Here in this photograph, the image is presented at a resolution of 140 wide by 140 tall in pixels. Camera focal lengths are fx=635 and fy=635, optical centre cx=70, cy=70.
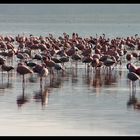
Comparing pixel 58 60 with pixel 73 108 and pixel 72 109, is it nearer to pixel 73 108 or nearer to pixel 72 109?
pixel 73 108

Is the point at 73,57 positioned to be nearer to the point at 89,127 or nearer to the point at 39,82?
the point at 39,82

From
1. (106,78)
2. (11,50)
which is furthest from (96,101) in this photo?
(11,50)

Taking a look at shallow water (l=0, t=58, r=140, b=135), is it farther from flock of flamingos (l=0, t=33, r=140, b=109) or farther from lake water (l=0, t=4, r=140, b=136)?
flock of flamingos (l=0, t=33, r=140, b=109)

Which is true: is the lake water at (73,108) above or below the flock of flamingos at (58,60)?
below

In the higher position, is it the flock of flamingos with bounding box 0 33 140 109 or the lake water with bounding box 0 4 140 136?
the flock of flamingos with bounding box 0 33 140 109

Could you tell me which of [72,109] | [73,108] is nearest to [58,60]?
[73,108]

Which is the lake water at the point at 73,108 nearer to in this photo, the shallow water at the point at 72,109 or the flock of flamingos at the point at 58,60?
the shallow water at the point at 72,109

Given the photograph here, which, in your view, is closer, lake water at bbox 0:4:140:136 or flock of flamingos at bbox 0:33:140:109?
lake water at bbox 0:4:140:136

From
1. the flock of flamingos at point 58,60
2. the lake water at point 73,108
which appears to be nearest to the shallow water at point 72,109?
the lake water at point 73,108

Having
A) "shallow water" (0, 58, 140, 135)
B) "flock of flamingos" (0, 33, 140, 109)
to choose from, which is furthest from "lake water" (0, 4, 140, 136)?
"flock of flamingos" (0, 33, 140, 109)

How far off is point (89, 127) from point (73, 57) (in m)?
10.1

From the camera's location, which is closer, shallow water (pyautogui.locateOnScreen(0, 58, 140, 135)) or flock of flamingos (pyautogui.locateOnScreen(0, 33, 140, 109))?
shallow water (pyautogui.locateOnScreen(0, 58, 140, 135))

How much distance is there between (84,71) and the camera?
19.2 m

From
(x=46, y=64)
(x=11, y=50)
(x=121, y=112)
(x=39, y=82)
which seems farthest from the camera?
(x=11, y=50)
